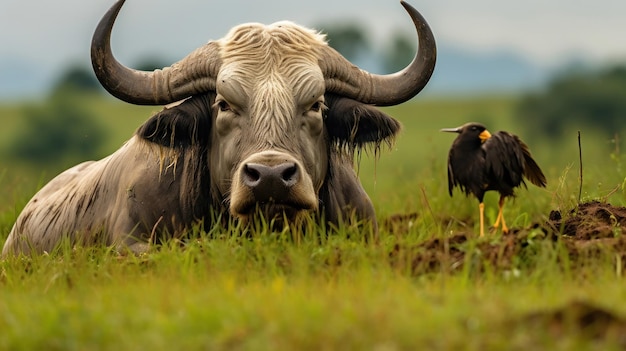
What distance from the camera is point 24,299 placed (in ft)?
19.7

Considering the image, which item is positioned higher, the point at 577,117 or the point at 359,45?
the point at 359,45

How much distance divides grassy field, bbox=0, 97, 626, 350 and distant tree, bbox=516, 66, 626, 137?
66.3 m

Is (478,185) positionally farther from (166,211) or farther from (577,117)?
(577,117)

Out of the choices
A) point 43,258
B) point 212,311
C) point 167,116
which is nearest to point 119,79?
point 167,116

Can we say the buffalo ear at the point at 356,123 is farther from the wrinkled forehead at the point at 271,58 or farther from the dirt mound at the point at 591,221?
the dirt mound at the point at 591,221

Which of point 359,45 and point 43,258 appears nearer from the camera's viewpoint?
point 43,258

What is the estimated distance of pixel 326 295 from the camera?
562 cm

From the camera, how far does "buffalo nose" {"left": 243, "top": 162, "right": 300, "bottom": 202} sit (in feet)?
25.3

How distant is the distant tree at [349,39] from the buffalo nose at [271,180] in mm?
96997

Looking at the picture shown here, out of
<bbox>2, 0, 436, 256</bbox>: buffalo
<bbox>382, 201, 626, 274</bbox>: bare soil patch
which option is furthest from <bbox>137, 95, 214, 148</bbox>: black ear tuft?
<bbox>382, 201, 626, 274</bbox>: bare soil patch

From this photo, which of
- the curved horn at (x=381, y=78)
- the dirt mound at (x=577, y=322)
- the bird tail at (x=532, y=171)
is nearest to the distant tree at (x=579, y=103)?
the curved horn at (x=381, y=78)

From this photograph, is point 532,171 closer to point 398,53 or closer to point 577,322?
point 577,322

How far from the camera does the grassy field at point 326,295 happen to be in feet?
A: 15.9

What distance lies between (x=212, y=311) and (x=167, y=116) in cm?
383
